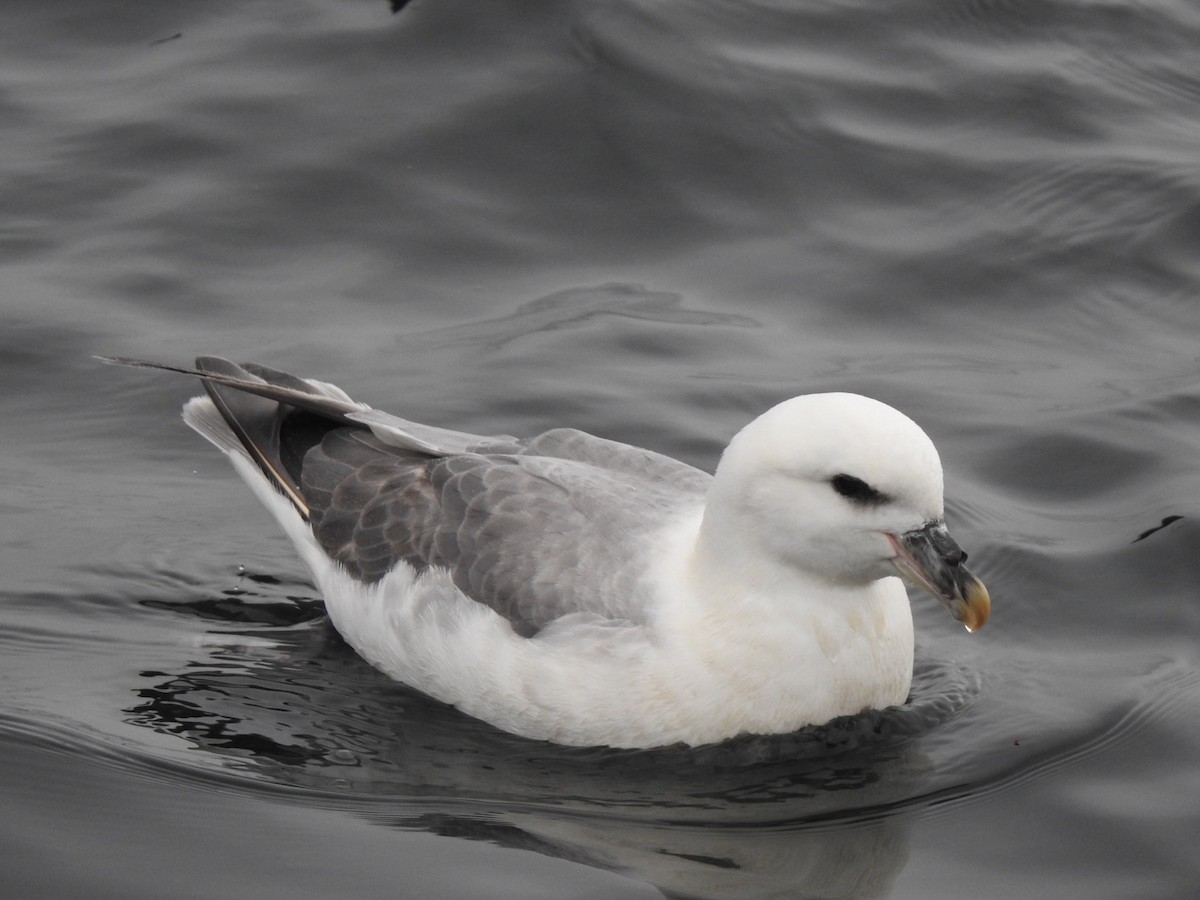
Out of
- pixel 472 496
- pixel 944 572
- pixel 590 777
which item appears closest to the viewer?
pixel 944 572

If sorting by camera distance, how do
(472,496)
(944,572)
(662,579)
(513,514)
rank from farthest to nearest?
(472,496) → (513,514) → (662,579) → (944,572)

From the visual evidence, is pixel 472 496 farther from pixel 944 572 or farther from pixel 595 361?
pixel 595 361

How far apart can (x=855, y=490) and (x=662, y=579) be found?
2.46 feet

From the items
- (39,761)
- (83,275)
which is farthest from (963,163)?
(39,761)

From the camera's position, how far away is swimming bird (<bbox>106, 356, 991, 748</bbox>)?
17.4 ft

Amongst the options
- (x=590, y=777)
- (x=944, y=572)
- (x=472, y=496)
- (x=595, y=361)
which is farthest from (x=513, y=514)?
(x=595, y=361)

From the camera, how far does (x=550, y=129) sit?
1007cm

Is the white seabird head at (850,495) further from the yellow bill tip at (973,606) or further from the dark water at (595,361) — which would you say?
the dark water at (595,361)

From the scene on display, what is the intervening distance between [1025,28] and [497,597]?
22.0ft

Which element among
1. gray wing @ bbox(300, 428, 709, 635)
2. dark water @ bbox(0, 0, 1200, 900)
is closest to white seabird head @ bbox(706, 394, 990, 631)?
gray wing @ bbox(300, 428, 709, 635)

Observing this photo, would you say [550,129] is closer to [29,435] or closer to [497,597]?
[29,435]

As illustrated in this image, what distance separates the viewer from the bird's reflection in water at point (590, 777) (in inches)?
203

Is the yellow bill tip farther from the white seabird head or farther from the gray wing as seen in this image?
the gray wing

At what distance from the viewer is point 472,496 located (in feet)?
19.9
